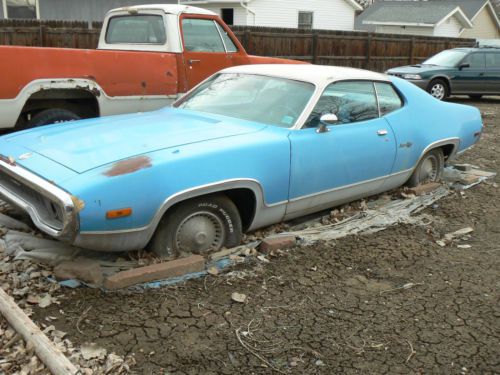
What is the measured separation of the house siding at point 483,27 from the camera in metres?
38.7

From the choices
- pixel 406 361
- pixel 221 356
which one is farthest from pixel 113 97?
pixel 406 361

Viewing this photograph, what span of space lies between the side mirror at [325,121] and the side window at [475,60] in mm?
12479

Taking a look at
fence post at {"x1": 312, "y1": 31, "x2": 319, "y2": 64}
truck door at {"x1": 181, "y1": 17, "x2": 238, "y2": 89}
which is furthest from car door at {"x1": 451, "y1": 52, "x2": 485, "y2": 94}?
truck door at {"x1": 181, "y1": 17, "x2": 238, "y2": 89}

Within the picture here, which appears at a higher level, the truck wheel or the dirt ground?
the truck wheel

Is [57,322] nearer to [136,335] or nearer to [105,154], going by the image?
[136,335]

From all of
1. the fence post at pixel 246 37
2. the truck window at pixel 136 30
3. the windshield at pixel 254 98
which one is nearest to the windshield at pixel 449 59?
the fence post at pixel 246 37

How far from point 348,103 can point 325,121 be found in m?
0.66

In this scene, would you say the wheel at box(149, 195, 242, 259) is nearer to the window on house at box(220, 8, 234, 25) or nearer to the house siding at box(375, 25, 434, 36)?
the window on house at box(220, 8, 234, 25)

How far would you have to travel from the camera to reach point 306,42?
715 inches

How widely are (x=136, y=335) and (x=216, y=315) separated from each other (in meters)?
0.51

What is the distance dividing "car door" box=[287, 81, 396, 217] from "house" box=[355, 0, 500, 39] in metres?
31.7

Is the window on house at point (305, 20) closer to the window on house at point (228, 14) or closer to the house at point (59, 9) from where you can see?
the window on house at point (228, 14)

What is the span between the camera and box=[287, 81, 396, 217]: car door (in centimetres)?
443

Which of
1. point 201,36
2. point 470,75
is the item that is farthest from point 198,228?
point 470,75
